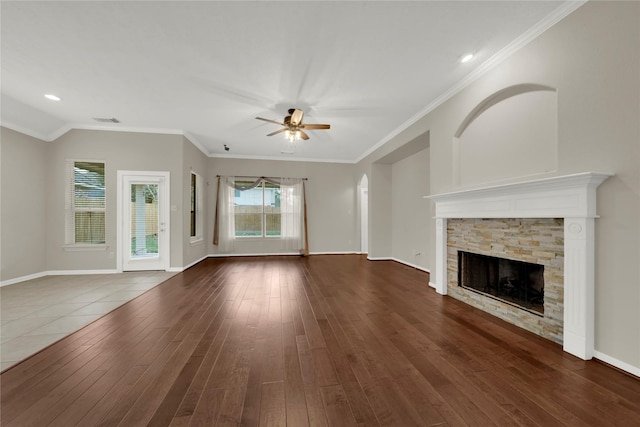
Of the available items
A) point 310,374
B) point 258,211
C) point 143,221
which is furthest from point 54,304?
point 258,211

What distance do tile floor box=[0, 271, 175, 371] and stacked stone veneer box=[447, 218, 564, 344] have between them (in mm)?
4372

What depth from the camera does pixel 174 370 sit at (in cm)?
176

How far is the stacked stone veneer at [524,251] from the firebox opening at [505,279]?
95 millimetres

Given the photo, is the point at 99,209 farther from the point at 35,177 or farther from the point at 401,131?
the point at 401,131

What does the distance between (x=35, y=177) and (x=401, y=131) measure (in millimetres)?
6917

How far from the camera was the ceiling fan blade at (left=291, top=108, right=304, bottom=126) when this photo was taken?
3.61 m

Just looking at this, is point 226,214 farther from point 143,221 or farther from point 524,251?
point 524,251

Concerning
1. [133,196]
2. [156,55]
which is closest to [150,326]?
[156,55]

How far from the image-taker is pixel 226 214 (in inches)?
272

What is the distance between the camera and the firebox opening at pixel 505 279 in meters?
2.46

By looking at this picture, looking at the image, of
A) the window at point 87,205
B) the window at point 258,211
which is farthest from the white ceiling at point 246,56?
the window at point 258,211

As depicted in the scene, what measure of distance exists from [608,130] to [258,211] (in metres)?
6.75

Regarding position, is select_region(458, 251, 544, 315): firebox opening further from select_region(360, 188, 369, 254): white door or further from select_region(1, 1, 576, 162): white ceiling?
select_region(360, 188, 369, 254): white door

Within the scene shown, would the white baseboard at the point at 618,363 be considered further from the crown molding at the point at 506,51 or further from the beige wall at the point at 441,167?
the crown molding at the point at 506,51
